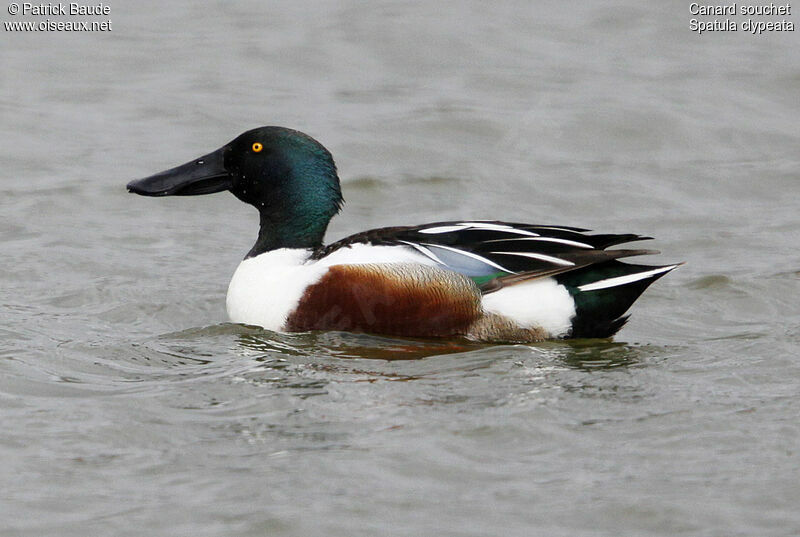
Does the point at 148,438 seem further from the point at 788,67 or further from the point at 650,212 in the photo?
the point at 788,67

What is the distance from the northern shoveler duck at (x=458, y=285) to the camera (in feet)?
20.1

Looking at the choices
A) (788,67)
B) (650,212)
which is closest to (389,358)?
(650,212)

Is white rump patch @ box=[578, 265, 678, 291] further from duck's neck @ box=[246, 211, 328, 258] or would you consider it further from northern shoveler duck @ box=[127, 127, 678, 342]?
duck's neck @ box=[246, 211, 328, 258]

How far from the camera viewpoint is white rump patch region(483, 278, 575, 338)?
623cm

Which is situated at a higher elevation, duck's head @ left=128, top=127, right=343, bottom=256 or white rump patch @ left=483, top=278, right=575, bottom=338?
duck's head @ left=128, top=127, right=343, bottom=256

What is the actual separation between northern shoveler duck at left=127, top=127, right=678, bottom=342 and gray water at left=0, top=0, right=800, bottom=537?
0.14m

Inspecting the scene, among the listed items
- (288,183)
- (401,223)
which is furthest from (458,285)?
(401,223)

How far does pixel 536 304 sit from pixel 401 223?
2.80m

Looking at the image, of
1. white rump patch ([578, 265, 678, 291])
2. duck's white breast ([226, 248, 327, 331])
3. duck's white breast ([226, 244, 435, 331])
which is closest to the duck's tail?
white rump patch ([578, 265, 678, 291])

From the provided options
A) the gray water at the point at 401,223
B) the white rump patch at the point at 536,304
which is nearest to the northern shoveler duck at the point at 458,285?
the white rump patch at the point at 536,304

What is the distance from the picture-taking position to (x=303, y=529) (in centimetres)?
414

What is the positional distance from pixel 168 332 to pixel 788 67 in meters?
7.27

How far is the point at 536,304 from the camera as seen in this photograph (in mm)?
6254

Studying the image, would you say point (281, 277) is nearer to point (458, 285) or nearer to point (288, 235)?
point (288, 235)
